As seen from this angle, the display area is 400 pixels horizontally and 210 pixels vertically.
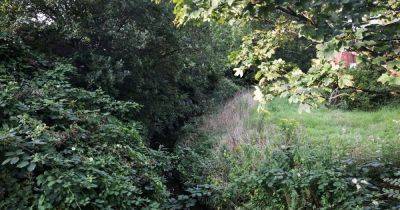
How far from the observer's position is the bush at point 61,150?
3119 millimetres

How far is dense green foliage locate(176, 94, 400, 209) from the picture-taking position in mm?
4273

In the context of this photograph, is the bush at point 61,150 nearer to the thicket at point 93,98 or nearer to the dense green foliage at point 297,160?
the thicket at point 93,98

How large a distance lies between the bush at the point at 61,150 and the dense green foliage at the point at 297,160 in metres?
1.01

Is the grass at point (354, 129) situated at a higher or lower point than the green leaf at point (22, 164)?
lower

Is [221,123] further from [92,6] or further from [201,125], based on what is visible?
[92,6]

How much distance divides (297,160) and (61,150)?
9.91ft

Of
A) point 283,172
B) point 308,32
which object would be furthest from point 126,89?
point 308,32

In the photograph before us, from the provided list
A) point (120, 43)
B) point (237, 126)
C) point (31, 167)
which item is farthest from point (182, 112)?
point (31, 167)

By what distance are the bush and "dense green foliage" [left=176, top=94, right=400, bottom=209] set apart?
3.33 feet

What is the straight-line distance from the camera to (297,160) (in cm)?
497

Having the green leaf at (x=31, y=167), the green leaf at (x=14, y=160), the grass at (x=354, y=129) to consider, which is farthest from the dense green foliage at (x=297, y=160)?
the green leaf at (x=14, y=160)

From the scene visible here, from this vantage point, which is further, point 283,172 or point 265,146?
point 265,146

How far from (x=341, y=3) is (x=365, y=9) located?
15cm

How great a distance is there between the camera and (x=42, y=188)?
3.13 m
